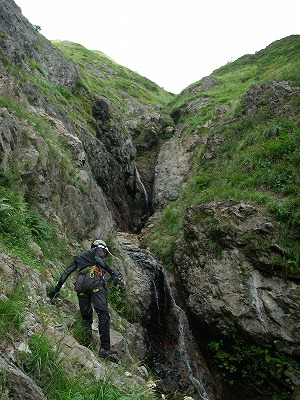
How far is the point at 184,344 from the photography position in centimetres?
1379

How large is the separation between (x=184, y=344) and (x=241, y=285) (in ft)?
11.8

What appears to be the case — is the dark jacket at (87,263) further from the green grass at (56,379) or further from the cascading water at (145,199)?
the cascading water at (145,199)

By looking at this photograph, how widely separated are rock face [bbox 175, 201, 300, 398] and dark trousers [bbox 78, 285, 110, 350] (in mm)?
7176

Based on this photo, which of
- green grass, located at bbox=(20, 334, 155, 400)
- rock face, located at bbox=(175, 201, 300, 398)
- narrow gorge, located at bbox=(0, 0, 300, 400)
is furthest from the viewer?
rock face, located at bbox=(175, 201, 300, 398)

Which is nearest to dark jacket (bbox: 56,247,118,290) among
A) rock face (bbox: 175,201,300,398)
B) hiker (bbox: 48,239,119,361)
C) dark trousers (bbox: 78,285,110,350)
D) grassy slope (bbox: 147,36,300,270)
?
hiker (bbox: 48,239,119,361)

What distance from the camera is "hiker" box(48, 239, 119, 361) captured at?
630 centimetres

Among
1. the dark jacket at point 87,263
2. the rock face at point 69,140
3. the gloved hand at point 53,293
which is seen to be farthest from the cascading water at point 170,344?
the dark jacket at point 87,263

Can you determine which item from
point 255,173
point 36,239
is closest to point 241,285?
point 255,173

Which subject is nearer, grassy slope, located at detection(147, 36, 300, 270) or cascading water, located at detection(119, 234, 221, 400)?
cascading water, located at detection(119, 234, 221, 400)

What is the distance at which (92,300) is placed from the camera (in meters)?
6.50

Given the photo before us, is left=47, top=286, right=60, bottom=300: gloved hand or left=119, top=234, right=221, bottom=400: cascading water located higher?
left=47, top=286, right=60, bottom=300: gloved hand

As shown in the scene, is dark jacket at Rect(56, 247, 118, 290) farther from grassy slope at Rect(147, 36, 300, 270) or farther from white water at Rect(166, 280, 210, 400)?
white water at Rect(166, 280, 210, 400)

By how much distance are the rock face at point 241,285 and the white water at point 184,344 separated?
0.54 meters

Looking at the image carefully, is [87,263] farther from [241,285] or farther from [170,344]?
[170,344]
